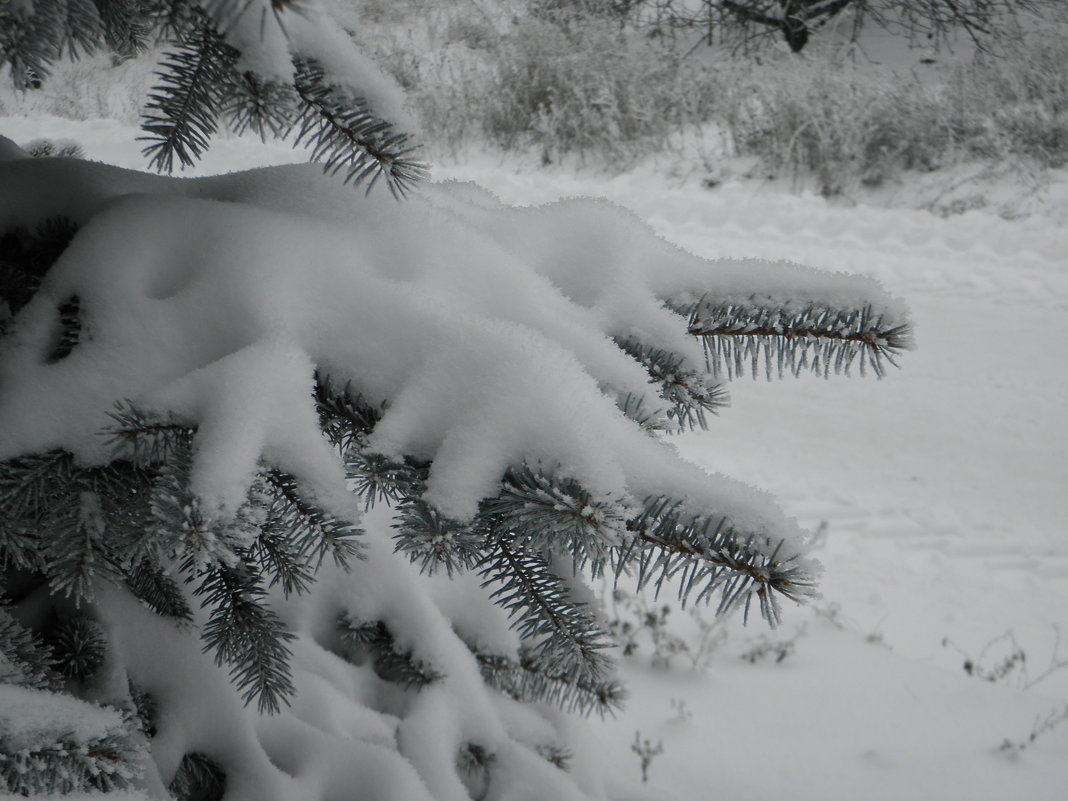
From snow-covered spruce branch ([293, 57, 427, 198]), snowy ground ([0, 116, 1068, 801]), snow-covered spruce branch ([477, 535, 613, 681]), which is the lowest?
snowy ground ([0, 116, 1068, 801])

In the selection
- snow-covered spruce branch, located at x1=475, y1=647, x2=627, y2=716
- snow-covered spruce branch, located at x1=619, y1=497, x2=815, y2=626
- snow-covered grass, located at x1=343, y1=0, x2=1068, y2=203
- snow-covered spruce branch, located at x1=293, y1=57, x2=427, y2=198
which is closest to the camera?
snow-covered spruce branch, located at x1=619, y1=497, x2=815, y2=626

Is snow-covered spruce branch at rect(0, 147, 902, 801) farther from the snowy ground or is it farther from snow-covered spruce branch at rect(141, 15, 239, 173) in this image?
the snowy ground

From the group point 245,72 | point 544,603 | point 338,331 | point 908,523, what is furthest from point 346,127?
point 908,523

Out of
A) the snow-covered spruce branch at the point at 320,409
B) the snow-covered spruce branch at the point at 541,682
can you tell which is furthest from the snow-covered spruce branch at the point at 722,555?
the snow-covered spruce branch at the point at 541,682

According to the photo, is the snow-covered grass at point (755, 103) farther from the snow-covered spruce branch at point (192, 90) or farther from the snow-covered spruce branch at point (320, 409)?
the snow-covered spruce branch at point (192, 90)

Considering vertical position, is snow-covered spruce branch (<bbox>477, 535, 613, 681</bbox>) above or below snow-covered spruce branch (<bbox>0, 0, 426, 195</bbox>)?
below

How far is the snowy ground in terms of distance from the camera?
6.48ft

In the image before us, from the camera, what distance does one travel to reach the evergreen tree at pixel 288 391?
68 cm

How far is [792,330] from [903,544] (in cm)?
236

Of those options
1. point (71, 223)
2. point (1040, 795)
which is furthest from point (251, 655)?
point (1040, 795)

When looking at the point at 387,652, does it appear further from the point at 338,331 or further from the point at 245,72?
the point at 245,72

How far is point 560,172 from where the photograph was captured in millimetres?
6543

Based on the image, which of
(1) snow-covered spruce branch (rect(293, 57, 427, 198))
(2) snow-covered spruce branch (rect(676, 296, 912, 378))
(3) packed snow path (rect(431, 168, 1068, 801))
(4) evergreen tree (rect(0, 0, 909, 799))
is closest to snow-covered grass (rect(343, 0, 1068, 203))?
(3) packed snow path (rect(431, 168, 1068, 801))

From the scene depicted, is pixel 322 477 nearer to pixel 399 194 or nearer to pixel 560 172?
pixel 399 194
